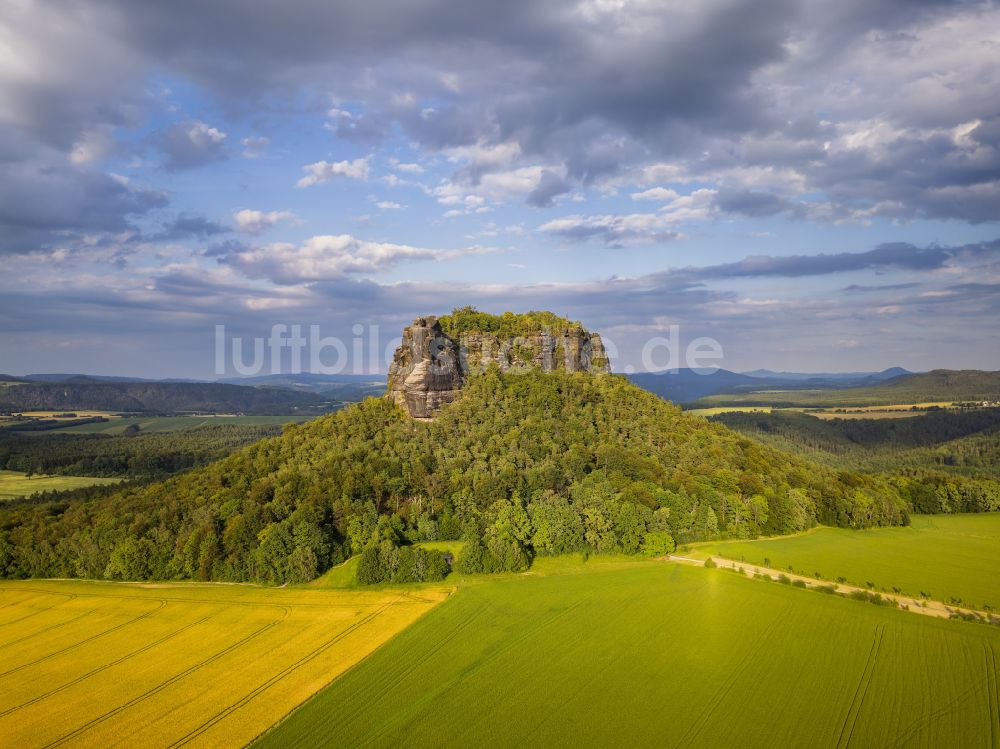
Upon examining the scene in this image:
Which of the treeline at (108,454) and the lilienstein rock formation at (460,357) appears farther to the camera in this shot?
the treeline at (108,454)

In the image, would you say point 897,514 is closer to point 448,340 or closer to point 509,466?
point 509,466

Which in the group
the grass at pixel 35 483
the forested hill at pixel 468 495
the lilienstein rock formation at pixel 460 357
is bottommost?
the grass at pixel 35 483

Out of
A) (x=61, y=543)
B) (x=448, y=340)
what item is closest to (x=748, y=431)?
(x=448, y=340)

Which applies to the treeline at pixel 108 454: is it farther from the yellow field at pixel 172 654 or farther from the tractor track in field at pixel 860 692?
the tractor track in field at pixel 860 692

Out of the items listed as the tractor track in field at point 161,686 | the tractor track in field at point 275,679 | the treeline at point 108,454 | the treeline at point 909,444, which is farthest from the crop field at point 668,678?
the treeline at point 108,454

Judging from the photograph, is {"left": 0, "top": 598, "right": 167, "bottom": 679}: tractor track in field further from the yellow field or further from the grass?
the grass

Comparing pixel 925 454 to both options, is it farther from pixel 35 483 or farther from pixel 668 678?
pixel 35 483

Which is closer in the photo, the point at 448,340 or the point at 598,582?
the point at 598,582

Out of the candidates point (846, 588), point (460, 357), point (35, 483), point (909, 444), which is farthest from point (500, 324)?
point (909, 444)
